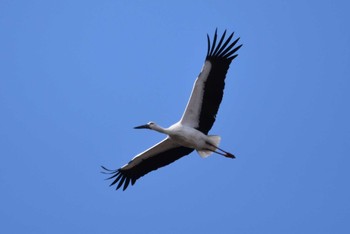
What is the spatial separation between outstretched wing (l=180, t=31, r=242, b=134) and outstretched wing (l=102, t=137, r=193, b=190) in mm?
958

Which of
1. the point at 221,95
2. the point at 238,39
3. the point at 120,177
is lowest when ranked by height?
the point at 120,177

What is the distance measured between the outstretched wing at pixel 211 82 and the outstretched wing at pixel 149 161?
96 centimetres

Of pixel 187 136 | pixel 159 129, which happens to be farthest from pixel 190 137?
pixel 159 129

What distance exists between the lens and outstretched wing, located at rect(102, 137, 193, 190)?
15.8 m

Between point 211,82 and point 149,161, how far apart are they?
2193 millimetres

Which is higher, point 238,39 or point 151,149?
point 238,39

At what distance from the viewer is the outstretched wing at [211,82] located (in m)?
14.7

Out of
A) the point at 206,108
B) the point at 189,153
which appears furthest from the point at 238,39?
the point at 189,153

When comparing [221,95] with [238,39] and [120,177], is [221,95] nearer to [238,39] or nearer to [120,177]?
[238,39]

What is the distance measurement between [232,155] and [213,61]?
1770mm

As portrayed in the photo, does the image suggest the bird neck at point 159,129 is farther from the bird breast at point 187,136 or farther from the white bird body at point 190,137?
the bird breast at point 187,136

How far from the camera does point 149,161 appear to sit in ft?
52.5

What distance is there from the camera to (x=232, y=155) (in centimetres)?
1539

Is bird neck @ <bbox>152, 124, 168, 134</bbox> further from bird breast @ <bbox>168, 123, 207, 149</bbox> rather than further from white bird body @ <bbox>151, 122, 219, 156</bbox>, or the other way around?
bird breast @ <bbox>168, 123, 207, 149</bbox>
